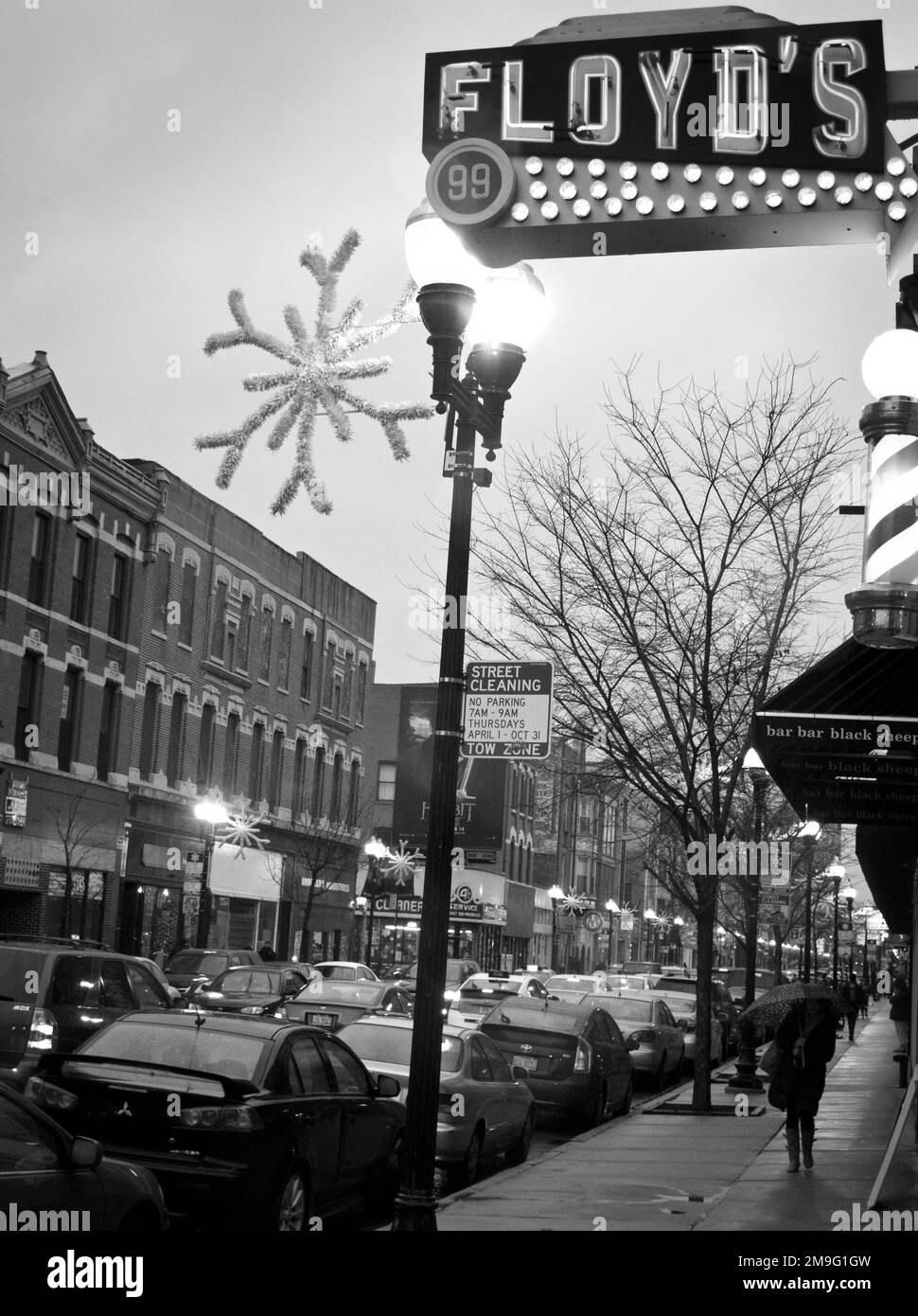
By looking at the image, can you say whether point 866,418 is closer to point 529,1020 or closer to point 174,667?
point 529,1020

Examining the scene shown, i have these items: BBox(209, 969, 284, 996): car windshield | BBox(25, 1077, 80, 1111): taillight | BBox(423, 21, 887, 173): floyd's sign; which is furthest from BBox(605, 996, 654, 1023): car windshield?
BBox(423, 21, 887, 173): floyd's sign

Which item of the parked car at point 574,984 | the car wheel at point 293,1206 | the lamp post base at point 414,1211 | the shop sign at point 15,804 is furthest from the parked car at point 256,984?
the lamp post base at point 414,1211

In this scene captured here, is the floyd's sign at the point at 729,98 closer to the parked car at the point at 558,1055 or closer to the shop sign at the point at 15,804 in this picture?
the parked car at the point at 558,1055

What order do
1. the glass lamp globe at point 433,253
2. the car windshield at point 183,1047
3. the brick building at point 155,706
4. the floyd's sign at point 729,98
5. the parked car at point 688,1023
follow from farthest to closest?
the brick building at point 155,706, the parked car at point 688,1023, the car windshield at point 183,1047, the glass lamp globe at point 433,253, the floyd's sign at point 729,98

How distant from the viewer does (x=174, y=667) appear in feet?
136

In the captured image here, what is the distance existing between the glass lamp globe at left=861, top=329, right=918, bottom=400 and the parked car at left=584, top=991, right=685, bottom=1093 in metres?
20.8

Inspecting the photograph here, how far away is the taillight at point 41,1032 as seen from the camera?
14.5 m

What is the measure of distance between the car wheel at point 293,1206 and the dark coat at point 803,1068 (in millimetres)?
5487

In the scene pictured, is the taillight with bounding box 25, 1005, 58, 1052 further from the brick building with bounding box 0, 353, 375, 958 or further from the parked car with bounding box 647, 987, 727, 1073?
the brick building with bounding box 0, 353, 375, 958

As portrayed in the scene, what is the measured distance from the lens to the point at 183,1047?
387 inches

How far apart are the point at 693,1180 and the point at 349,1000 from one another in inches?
331

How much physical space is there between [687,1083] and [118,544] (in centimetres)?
1925

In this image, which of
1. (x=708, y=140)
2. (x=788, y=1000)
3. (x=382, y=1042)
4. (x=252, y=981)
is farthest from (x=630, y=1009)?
(x=708, y=140)

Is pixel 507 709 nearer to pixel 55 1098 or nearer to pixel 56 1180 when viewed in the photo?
pixel 56 1180
